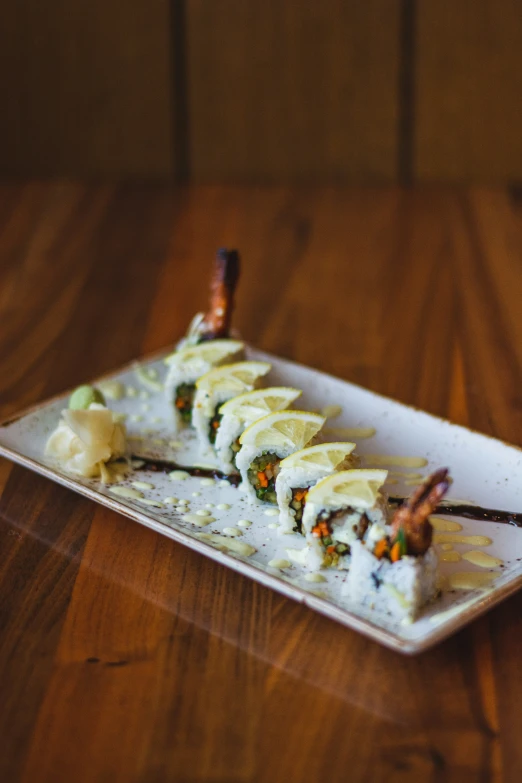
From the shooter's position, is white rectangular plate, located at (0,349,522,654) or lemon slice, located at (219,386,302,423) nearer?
white rectangular plate, located at (0,349,522,654)

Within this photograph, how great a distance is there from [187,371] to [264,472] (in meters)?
0.36

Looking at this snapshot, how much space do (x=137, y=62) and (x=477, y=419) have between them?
6.79ft

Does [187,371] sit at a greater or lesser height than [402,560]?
greater

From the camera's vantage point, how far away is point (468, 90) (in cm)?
347

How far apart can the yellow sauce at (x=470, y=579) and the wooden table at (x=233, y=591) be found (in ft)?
0.15

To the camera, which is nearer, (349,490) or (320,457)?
(349,490)

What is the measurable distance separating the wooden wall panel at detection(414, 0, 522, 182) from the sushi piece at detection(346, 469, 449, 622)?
2.49 metres

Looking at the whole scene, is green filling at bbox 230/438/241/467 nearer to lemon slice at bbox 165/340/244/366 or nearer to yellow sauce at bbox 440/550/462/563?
lemon slice at bbox 165/340/244/366

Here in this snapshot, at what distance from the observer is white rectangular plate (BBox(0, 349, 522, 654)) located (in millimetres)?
1312

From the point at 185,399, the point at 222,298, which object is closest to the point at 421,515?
the point at 185,399

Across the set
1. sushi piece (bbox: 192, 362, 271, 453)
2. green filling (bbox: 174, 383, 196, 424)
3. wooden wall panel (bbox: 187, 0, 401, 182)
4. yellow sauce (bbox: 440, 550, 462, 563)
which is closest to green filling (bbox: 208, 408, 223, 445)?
sushi piece (bbox: 192, 362, 271, 453)

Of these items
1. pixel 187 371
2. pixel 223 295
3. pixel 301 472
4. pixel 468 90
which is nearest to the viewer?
pixel 301 472

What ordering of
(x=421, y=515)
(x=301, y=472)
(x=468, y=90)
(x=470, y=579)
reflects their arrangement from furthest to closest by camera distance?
(x=468, y=90) → (x=301, y=472) → (x=470, y=579) → (x=421, y=515)

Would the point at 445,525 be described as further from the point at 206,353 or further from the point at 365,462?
the point at 206,353
